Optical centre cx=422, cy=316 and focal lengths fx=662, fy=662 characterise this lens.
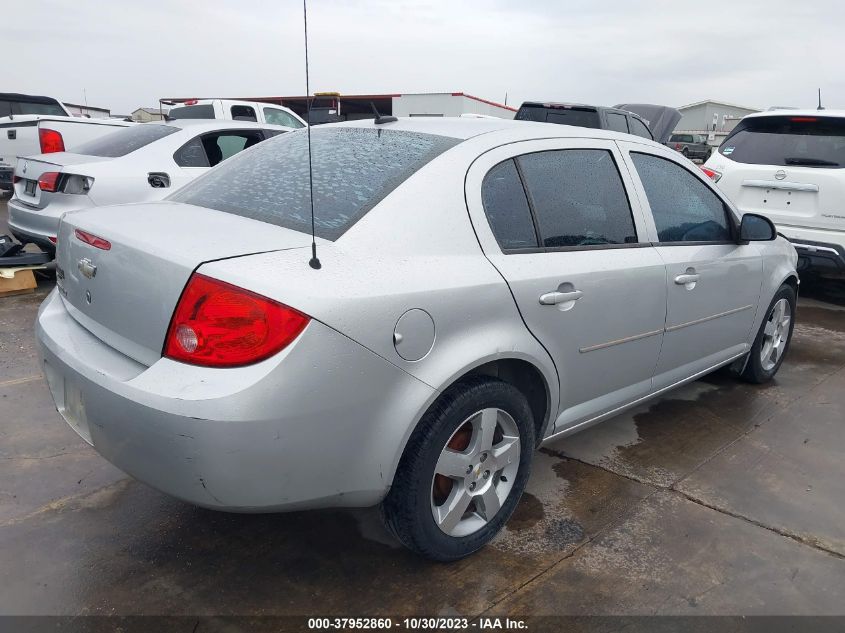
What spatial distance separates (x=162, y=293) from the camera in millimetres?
1941

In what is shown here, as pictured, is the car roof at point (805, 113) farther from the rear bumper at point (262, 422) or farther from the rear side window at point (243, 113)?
the rear side window at point (243, 113)

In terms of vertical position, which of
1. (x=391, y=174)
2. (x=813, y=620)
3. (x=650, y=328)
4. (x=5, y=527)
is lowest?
(x=813, y=620)

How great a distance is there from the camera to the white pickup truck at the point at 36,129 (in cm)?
778

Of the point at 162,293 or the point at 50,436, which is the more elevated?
the point at 162,293

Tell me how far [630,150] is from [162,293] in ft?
7.15

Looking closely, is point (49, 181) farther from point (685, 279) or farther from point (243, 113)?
A: point (243, 113)

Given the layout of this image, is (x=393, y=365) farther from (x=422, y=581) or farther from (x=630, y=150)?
(x=630, y=150)

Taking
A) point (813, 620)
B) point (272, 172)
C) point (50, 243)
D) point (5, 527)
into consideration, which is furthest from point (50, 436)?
point (813, 620)

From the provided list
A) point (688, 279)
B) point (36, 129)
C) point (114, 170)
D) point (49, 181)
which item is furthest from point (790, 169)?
point (36, 129)


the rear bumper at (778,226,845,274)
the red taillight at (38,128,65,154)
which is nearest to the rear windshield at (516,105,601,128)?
the rear bumper at (778,226,845,274)

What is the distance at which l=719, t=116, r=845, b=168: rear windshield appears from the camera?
565 centimetres

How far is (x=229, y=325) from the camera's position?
1.82 metres

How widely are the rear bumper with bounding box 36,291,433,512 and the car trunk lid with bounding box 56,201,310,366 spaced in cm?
11

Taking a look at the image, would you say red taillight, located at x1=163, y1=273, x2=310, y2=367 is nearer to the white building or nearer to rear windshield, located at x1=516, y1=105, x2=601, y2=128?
rear windshield, located at x1=516, y1=105, x2=601, y2=128
